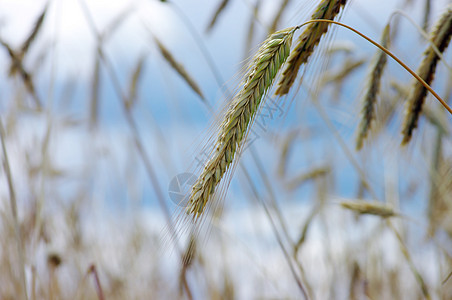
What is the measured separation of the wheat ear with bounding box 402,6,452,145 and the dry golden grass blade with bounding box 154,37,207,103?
67cm

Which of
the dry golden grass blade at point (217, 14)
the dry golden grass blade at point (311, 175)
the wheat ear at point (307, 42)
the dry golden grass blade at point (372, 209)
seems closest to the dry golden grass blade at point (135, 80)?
the dry golden grass blade at point (217, 14)

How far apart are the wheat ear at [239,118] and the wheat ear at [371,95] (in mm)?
455

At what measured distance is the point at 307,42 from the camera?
2.87ft

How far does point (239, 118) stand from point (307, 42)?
0.26 meters

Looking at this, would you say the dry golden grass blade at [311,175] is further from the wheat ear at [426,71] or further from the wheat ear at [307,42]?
the wheat ear at [307,42]

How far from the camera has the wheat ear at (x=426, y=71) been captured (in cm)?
101

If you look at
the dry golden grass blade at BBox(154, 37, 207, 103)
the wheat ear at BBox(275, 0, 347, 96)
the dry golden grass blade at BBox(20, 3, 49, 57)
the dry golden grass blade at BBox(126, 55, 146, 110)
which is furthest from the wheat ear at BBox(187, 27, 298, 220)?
the dry golden grass blade at BBox(126, 55, 146, 110)

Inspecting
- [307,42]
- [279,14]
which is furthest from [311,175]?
[307,42]

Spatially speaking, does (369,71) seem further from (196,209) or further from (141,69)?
(141,69)

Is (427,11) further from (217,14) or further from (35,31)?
(35,31)

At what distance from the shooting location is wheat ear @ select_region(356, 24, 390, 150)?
1.13 m

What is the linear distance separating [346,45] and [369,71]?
1.19 m

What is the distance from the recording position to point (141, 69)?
2342 mm

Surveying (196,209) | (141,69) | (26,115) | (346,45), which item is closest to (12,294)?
(26,115)
